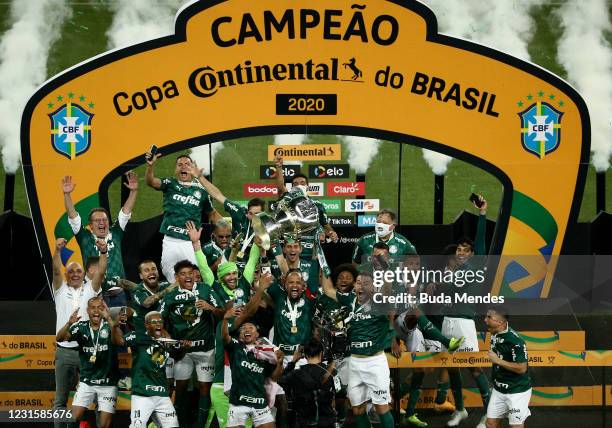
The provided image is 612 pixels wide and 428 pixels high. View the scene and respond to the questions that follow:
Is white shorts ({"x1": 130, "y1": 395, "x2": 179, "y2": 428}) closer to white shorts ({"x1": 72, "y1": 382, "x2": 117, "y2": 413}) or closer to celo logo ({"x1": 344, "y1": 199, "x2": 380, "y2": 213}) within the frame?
white shorts ({"x1": 72, "y1": 382, "x2": 117, "y2": 413})

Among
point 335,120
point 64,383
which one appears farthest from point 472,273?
point 64,383

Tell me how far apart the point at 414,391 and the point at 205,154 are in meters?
4.22

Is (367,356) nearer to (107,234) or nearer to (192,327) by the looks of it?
(192,327)

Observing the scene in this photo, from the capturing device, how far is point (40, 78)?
47.6 feet

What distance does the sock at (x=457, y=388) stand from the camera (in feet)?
38.6

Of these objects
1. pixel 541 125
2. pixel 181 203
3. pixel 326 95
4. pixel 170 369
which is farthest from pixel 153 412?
pixel 541 125

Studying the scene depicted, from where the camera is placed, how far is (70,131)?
13.8 m

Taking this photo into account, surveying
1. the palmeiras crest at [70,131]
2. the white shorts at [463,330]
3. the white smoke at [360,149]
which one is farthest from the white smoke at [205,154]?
the white shorts at [463,330]

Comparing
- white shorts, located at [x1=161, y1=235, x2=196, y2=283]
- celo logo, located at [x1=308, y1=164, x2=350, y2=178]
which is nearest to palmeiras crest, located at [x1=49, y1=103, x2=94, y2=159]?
white shorts, located at [x1=161, y1=235, x2=196, y2=283]

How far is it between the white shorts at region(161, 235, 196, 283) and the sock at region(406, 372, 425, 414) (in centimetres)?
292

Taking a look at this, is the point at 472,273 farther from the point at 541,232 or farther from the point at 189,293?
the point at 189,293

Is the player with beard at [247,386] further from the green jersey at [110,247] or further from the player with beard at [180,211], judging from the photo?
the player with beard at [180,211]

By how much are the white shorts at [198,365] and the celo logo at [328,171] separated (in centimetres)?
326

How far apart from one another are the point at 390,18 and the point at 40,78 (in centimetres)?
460
